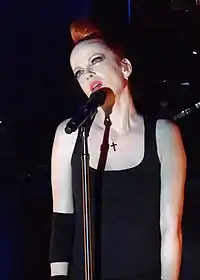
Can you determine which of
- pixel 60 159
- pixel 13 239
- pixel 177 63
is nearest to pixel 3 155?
pixel 13 239

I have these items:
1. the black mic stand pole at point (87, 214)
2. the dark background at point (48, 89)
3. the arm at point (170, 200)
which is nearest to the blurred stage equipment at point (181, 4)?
the dark background at point (48, 89)

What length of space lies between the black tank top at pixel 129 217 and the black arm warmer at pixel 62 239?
0.04 m

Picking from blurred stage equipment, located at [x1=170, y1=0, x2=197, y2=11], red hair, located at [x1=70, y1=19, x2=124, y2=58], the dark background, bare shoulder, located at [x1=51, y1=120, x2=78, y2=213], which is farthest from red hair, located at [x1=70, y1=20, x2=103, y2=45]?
blurred stage equipment, located at [x1=170, y1=0, x2=197, y2=11]

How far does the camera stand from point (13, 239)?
8.43 feet

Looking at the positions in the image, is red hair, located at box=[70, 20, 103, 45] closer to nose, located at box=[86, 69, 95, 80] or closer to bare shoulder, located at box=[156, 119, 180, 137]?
nose, located at box=[86, 69, 95, 80]

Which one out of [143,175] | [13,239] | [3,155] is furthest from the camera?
[3,155]

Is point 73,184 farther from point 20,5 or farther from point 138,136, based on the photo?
point 20,5

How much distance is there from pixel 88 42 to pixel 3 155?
5.84 ft

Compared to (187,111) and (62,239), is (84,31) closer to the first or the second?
(62,239)

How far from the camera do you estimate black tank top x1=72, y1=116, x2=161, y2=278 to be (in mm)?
1244

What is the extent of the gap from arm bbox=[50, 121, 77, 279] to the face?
11 centimetres

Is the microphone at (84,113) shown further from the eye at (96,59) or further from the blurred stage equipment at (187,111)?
the blurred stage equipment at (187,111)

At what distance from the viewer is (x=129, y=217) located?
1.25 metres

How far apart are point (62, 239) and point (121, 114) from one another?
276 mm
